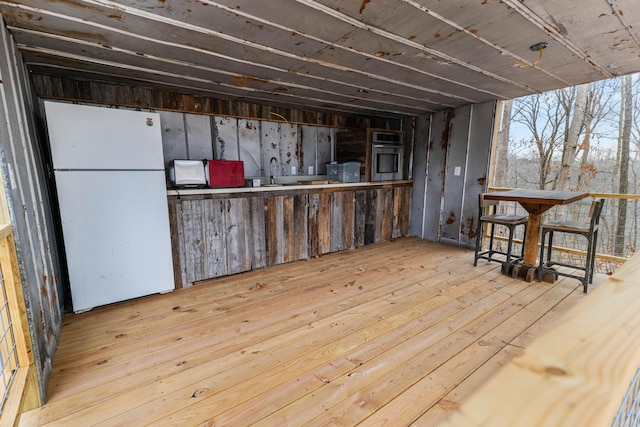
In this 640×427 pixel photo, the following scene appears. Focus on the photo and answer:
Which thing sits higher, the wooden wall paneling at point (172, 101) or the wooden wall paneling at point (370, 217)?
the wooden wall paneling at point (172, 101)

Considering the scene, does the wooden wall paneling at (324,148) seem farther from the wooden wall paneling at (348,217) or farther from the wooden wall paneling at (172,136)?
the wooden wall paneling at (172,136)

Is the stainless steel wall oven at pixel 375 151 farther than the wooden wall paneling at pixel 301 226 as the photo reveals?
Yes

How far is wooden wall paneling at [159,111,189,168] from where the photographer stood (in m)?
3.45

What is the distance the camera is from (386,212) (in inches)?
196

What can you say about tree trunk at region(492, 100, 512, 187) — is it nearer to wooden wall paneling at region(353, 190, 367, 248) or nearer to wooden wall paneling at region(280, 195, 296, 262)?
wooden wall paneling at region(353, 190, 367, 248)

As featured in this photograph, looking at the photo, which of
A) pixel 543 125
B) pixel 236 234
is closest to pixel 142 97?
pixel 236 234

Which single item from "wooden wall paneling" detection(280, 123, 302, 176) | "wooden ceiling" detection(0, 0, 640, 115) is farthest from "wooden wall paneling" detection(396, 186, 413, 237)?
"wooden ceiling" detection(0, 0, 640, 115)

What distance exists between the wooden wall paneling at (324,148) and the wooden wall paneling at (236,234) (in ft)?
5.88

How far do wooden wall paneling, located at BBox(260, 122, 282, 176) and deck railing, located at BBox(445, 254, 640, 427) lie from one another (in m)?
3.99

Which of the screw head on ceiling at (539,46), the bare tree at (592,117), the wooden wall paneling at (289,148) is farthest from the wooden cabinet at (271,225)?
the bare tree at (592,117)

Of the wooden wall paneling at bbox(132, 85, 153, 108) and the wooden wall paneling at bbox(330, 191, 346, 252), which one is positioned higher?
the wooden wall paneling at bbox(132, 85, 153, 108)

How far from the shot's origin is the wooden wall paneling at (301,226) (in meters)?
3.93

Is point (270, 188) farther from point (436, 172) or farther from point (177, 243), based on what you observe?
point (436, 172)

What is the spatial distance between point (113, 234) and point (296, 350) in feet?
6.40
